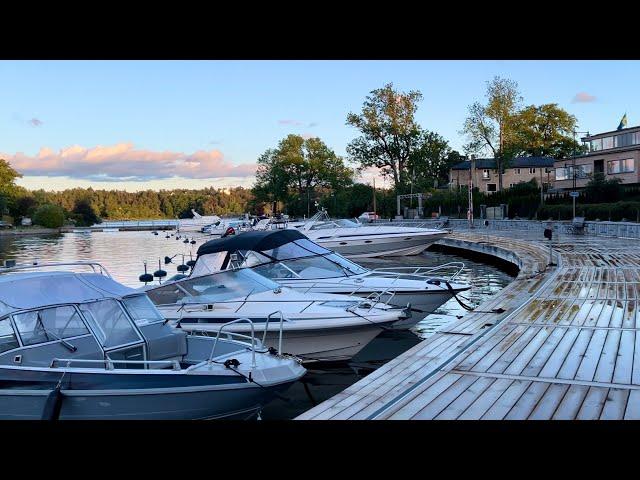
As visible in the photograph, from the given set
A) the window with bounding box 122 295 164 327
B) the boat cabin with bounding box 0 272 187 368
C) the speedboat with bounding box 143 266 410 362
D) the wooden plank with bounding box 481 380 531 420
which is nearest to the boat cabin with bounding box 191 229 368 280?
the speedboat with bounding box 143 266 410 362

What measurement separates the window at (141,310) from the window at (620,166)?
51444 mm

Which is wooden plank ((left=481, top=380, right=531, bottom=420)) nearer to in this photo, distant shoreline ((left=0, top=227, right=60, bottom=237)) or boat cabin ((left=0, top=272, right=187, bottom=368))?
boat cabin ((left=0, top=272, right=187, bottom=368))

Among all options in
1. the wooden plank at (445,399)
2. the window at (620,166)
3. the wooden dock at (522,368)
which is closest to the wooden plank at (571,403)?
the wooden dock at (522,368)

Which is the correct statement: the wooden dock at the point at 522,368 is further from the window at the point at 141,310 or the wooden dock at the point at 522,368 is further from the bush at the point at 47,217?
the bush at the point at 47,217

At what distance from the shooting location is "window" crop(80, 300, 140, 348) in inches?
294

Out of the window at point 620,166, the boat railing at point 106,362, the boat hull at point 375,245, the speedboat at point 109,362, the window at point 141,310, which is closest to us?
the speedboat at point 109,362

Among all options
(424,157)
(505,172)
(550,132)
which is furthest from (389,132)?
(550,132)

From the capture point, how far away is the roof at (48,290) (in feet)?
24.5
